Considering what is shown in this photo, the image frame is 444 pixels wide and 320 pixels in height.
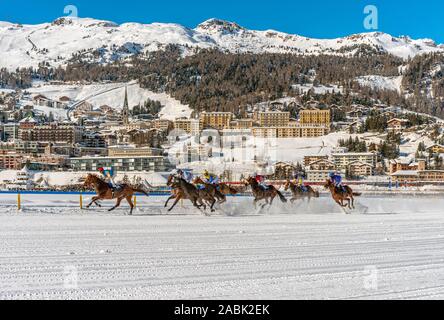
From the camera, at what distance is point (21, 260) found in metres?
7.65

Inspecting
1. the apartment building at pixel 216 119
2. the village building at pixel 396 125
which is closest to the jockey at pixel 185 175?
the village building at pixel 396 125

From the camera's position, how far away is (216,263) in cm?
761

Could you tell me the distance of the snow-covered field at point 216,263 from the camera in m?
5.96

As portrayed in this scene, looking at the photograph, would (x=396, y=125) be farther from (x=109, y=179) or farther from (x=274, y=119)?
(x=109, y=179)

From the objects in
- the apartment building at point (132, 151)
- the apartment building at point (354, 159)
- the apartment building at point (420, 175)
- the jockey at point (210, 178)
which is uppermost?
the apartment building at point (132, 151)

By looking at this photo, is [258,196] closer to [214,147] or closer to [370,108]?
[214,147]

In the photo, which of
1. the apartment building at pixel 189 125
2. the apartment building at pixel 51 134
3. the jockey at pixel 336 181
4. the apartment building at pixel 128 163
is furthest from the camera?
the apartment building at pixel 189 125

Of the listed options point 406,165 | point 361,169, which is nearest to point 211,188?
point 361,169

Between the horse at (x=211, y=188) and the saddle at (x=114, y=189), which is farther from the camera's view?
the horse at (x=211, y=188)

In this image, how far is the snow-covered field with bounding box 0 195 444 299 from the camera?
19.6ft

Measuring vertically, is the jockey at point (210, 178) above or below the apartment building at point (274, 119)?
below

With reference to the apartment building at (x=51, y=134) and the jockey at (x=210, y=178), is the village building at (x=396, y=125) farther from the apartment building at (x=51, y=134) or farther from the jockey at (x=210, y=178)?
the jockey at (x=210, y=178)

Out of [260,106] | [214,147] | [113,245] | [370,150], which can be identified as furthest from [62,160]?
[113,245]
